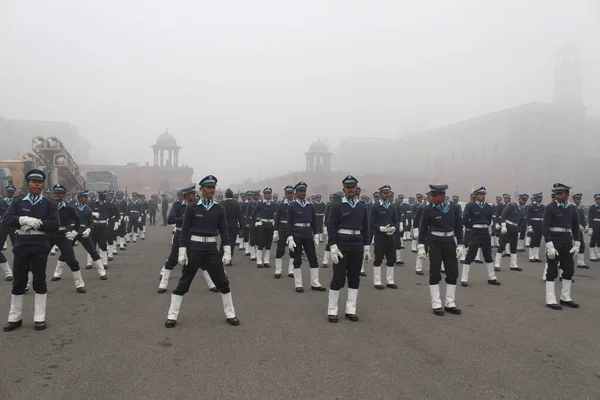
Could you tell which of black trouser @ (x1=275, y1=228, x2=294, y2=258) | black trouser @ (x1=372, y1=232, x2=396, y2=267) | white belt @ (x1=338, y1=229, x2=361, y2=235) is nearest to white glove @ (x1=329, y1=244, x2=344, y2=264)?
white belt @ (x1=338, y1=229, x2=361, y2=235)

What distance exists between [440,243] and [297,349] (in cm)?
327

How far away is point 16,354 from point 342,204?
186 inches

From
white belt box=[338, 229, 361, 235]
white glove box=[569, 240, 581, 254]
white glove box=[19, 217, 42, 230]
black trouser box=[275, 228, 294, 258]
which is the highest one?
white glove box=[19, 217, 42, 230]

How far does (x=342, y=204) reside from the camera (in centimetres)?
630

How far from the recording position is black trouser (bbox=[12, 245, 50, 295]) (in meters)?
5.34

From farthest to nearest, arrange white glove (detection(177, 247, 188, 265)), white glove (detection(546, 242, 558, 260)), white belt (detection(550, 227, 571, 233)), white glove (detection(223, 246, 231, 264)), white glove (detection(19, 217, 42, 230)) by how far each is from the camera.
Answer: white belt (detection(550, 227, 571, 233)) < white glove (detection(546, 242, 558, 260)) < white glove (detection(223, 246, 231, 264)) < white glove (detection(177, 247, 188, 265)) < white glove (detection(19, 217, 42, 230))

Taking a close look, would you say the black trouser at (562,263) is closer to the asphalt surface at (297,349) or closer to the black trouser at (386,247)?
the asphalt surface at (297,349)

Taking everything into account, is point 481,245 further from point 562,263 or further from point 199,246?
point 199,246

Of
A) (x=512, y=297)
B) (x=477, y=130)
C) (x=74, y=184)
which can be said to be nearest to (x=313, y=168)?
(x=477, y=130)

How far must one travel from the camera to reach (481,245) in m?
8.68

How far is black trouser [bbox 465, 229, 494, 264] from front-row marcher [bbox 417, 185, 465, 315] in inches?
83.2

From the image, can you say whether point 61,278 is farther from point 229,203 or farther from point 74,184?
point 74,184

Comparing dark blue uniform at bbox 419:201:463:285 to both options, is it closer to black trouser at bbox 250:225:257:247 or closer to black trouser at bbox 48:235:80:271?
black trouser at bbox 250:225:257:247

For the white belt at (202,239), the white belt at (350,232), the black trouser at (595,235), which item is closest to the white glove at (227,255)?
the white belt at (202,239)
